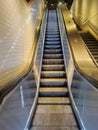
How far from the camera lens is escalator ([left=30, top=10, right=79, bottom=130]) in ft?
11.4

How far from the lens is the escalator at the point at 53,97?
11.4 feet

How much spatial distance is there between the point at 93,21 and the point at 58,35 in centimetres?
200

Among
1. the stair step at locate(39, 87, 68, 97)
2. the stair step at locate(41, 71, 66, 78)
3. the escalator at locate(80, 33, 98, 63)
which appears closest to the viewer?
the stair step at locate(39, 87, 68, 97)

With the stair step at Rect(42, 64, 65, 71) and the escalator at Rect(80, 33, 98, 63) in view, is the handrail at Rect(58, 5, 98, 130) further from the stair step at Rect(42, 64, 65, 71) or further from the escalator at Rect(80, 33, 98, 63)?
the escalator at Rect(80, 33, 98, 63)

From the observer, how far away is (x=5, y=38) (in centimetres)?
295

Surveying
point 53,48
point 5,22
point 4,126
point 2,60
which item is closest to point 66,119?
point 2,60

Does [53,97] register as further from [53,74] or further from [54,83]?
[53,74]

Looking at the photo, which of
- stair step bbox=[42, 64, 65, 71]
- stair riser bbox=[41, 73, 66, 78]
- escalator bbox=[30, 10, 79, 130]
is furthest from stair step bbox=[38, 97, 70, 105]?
stair step bbox=[42, 64, 65, 71]

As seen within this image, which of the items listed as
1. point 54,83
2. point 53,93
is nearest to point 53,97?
point 53,93

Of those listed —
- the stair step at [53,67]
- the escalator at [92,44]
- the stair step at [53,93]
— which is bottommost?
the stair step at [53,93]

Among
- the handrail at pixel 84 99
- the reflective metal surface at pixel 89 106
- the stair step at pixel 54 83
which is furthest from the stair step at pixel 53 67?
the reflective metal surface at pixel 89 106

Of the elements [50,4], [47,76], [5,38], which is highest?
[50,4]

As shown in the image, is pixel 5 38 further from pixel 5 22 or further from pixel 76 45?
pixel 76 45

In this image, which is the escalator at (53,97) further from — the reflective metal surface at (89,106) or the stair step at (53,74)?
the reflective metal surface at (89,106)
